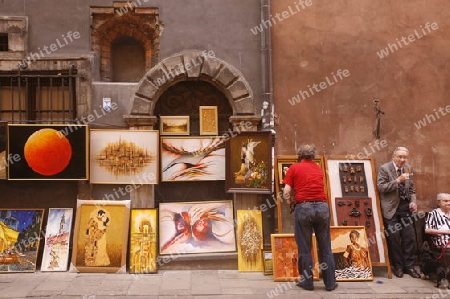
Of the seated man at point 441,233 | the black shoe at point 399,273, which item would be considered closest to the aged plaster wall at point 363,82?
the seated man at point 441,233

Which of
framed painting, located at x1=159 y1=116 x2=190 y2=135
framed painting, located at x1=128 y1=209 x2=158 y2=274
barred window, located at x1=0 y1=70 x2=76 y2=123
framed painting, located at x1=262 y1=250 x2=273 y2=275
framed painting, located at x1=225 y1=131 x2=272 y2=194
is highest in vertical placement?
barred window, located at x1=0 y1=70 x2=76 y2=123

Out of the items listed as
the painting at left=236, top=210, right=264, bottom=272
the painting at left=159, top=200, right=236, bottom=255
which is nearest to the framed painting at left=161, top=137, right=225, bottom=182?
the painting at left=159, top=200, right=236, bottom=255

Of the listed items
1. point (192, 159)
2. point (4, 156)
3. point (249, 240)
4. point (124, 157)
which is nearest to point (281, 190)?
point (249, 240)

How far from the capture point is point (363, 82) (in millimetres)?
7391

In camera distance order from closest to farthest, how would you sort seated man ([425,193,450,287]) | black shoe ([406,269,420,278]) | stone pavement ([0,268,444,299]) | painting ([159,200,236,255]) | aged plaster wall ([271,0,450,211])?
stone pavement ([0,268,444,299]) → seated man ([425,193,450,287]) → black shoe ([406,269,420,278]) → painting ([159,200,236,255]) → aged plaster wall ([271,0,450,211])

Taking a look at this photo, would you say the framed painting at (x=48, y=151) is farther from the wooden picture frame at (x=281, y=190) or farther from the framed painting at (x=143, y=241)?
the wooden picture frame at (x=281, y=190)

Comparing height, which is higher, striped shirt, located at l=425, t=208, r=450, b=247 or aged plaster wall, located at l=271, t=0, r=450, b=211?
aged plaster wall, located at l=271, t=0, r=450, b=211

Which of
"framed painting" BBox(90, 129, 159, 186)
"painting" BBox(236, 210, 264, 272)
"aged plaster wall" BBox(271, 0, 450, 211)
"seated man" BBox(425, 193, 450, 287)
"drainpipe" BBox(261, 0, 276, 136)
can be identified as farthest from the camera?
"aged plaster wall" BBox(271, 0, 450, 211)

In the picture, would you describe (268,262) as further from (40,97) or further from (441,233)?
(40,97)

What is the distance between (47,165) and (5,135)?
831 millimetres

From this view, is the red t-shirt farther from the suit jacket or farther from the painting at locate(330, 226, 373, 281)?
the suit jacket

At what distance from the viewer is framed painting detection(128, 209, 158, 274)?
656 centimetres

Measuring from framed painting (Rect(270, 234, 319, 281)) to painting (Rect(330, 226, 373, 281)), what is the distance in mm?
318

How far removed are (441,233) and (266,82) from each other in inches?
136
